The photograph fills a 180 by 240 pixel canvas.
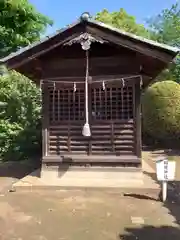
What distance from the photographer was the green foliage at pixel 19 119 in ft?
54.5

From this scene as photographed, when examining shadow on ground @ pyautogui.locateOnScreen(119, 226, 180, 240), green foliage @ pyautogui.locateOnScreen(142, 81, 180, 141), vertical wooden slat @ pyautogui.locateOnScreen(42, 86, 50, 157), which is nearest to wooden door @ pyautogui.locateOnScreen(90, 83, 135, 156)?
vertical wooden slat @ pyautogui.locateOnScreen(42, 86, 50, 157)

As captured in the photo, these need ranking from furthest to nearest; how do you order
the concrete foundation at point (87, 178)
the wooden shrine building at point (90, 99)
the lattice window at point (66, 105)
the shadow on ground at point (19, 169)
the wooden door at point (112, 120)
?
the shadow on ground at point (19, 169), the lattice window at point (66, 105), the wooden door at point (112, 120), the wooden shrine building at point (90, 99), the concrete foundation at point (87, 178)

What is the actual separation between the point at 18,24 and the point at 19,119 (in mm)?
8573

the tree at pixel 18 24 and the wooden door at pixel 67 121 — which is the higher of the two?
the tree at pixel 18 24

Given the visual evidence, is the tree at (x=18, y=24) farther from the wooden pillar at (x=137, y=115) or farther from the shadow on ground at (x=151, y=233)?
the shadow on ground at (x=151, y=233)

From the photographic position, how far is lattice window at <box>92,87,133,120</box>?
10.1 meters

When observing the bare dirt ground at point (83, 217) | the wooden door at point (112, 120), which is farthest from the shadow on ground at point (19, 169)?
the wooden door at point (112, 120)

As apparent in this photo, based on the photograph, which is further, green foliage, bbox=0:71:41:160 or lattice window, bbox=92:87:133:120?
green foliage, bbox=0:71:41:160

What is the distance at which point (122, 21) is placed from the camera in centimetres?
3550

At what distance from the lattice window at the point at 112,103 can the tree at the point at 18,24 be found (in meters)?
13.6

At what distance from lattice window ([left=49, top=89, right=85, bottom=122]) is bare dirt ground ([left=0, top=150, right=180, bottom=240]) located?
7.53 feet

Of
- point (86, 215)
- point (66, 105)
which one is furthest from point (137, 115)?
point (86, 215)

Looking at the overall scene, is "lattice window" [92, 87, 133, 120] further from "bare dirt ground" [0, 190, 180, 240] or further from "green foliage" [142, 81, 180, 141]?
"green foliage" [142, 81, 180, 141]

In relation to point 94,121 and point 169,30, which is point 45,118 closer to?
point 94,121
